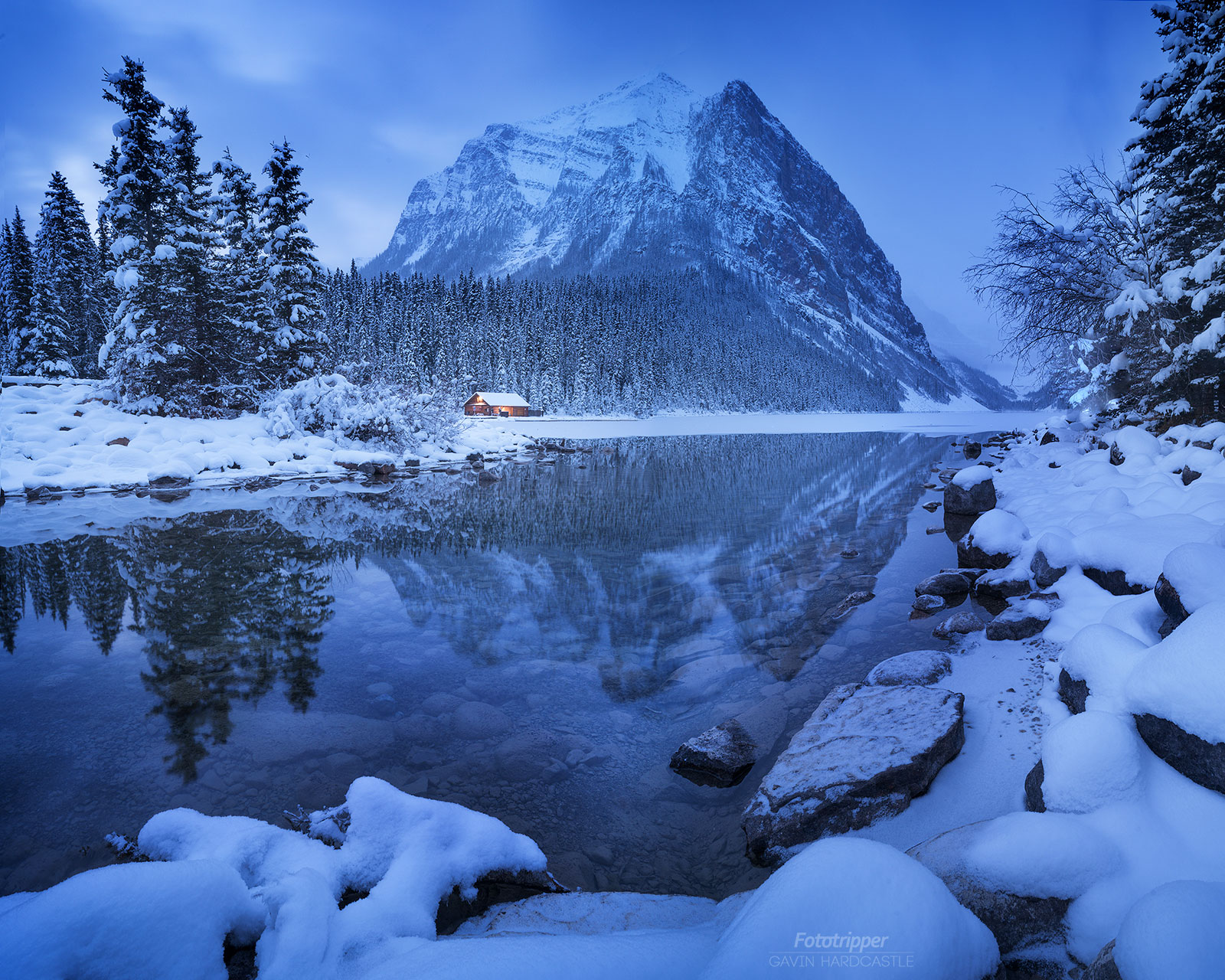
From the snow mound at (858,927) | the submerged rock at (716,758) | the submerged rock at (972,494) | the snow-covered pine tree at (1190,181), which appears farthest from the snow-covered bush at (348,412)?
the snow mound at (858,927)

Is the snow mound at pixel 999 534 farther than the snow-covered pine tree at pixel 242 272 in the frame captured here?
No

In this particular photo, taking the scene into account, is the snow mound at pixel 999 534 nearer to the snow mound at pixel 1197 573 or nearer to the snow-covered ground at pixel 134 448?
the snow mound at pixel 1197 573

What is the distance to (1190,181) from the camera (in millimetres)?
12281

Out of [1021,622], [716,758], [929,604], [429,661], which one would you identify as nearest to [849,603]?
[929,604]

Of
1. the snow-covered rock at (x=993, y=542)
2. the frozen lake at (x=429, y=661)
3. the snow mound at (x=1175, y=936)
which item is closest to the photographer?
the snow mound at (x=1175, y=936)

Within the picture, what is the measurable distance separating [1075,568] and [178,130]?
3419 cm

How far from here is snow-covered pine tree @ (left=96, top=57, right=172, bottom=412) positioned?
2273 centimetres

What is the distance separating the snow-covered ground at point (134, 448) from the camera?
17594 millimetres

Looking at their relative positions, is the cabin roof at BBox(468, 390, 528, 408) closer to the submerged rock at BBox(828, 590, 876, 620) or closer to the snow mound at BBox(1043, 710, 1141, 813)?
the submerged rock at BBox(828, 590, 876, 620)

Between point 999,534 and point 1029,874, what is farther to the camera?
point 999,534

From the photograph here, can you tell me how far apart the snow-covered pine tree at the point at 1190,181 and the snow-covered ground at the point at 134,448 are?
23.9 meters

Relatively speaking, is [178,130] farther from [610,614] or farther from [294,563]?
[610,614]

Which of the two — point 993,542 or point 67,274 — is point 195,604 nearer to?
point 993,542

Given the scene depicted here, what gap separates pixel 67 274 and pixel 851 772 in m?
58.8
